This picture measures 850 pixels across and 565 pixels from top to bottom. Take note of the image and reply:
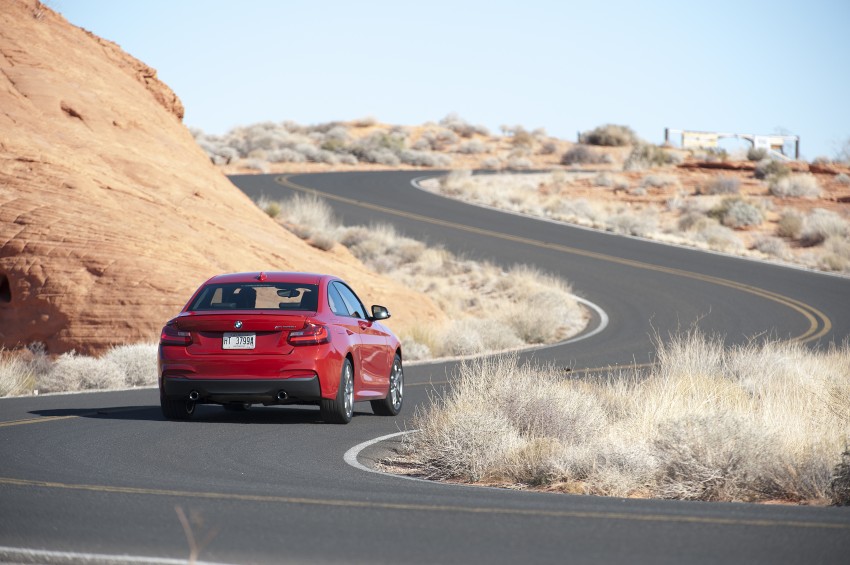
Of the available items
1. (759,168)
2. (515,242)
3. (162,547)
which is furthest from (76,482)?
(759,168)

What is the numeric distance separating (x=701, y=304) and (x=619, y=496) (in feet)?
77.3

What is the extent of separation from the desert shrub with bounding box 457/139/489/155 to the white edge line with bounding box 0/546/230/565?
8599 cm

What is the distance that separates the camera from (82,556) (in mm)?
6527

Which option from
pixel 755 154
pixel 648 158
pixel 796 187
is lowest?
pixel 796 187

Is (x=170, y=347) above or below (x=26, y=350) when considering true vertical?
above

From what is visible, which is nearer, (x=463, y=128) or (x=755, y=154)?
(x=755, y=154)

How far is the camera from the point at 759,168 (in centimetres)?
6594

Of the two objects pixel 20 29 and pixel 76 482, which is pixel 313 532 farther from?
pixel 20 29

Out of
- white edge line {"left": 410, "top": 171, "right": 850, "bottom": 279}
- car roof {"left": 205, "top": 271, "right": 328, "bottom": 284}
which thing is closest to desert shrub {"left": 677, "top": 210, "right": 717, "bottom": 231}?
white edge line {"left": 410, "top": 171, "right": 850, "bottom": 279}

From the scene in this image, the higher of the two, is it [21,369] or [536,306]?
[21,369]

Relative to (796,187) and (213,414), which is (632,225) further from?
(213,414)

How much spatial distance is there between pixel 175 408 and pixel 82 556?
6761mm

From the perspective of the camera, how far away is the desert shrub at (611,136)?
308 ft

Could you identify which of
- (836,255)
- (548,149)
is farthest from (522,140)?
(836,255)
